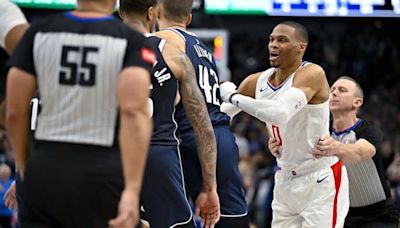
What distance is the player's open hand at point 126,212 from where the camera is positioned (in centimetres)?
374

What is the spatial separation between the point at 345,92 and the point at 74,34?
3.42 meters

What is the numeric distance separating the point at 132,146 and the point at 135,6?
5.66 feet

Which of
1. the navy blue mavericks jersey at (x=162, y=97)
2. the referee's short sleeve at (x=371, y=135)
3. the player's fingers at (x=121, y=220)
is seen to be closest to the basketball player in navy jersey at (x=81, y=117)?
the player's fingers at (x=121, y=220)

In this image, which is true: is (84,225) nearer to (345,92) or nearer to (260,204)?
(345,92)

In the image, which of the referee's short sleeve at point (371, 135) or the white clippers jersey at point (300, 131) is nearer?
the white clippers jersey at point (300, 131)

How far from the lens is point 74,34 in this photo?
4.02m

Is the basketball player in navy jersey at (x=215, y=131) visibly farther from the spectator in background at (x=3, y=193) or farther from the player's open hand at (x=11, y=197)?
the spectator in background at (x=3, y=193)

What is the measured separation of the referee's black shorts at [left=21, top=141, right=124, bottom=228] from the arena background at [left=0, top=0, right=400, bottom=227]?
27.1 ft

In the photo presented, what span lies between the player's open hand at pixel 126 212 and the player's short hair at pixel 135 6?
186 centimetres

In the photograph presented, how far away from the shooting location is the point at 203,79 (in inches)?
241

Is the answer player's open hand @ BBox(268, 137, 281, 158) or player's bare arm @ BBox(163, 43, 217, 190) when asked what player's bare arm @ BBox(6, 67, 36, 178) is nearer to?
player's bare arm @ BBox(163, 43, 217, 190)

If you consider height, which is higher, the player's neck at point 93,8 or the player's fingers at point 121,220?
the player's neck at point 93,8

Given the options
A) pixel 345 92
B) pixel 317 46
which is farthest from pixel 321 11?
pixel 317 46

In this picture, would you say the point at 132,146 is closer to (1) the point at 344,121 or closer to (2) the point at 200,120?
(2) the point at 200,120
